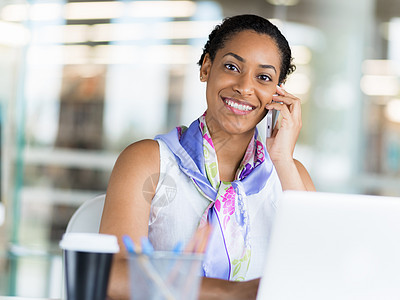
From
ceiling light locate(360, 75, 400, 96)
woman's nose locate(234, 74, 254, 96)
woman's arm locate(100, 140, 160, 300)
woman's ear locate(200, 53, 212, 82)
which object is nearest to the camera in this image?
woman's arm locate(100, 140, 160, 300)

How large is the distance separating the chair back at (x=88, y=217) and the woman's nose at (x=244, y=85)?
1.53 ft

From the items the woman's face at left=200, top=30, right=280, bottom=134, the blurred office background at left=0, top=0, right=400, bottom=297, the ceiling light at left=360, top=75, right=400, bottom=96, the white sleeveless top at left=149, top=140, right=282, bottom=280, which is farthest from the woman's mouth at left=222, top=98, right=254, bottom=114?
the ceiling light at left=360, top=75, right=400, bottom=96

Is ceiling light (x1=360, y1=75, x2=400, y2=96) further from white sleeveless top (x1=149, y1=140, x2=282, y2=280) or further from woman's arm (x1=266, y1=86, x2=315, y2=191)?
white sleeveless top (x1=149, y1=140, x2=282, y2=280)

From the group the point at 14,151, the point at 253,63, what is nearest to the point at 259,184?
the point at 253,63

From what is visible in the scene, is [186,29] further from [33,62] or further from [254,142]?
[254,142]

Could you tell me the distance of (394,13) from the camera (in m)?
4.52

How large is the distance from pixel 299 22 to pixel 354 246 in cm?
399

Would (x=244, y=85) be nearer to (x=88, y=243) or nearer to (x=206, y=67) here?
(x=206, y=67)

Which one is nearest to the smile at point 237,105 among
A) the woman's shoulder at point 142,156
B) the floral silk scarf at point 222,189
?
the floral silk scarf at point 222,189

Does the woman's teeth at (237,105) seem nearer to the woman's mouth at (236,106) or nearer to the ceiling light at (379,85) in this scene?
the woman's mouth at (236,106)

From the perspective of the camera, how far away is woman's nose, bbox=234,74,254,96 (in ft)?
5.03

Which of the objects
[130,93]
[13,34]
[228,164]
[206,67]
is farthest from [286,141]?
[13,34]

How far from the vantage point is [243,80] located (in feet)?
5.06

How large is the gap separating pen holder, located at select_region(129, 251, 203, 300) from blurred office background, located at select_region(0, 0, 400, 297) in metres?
3.75
